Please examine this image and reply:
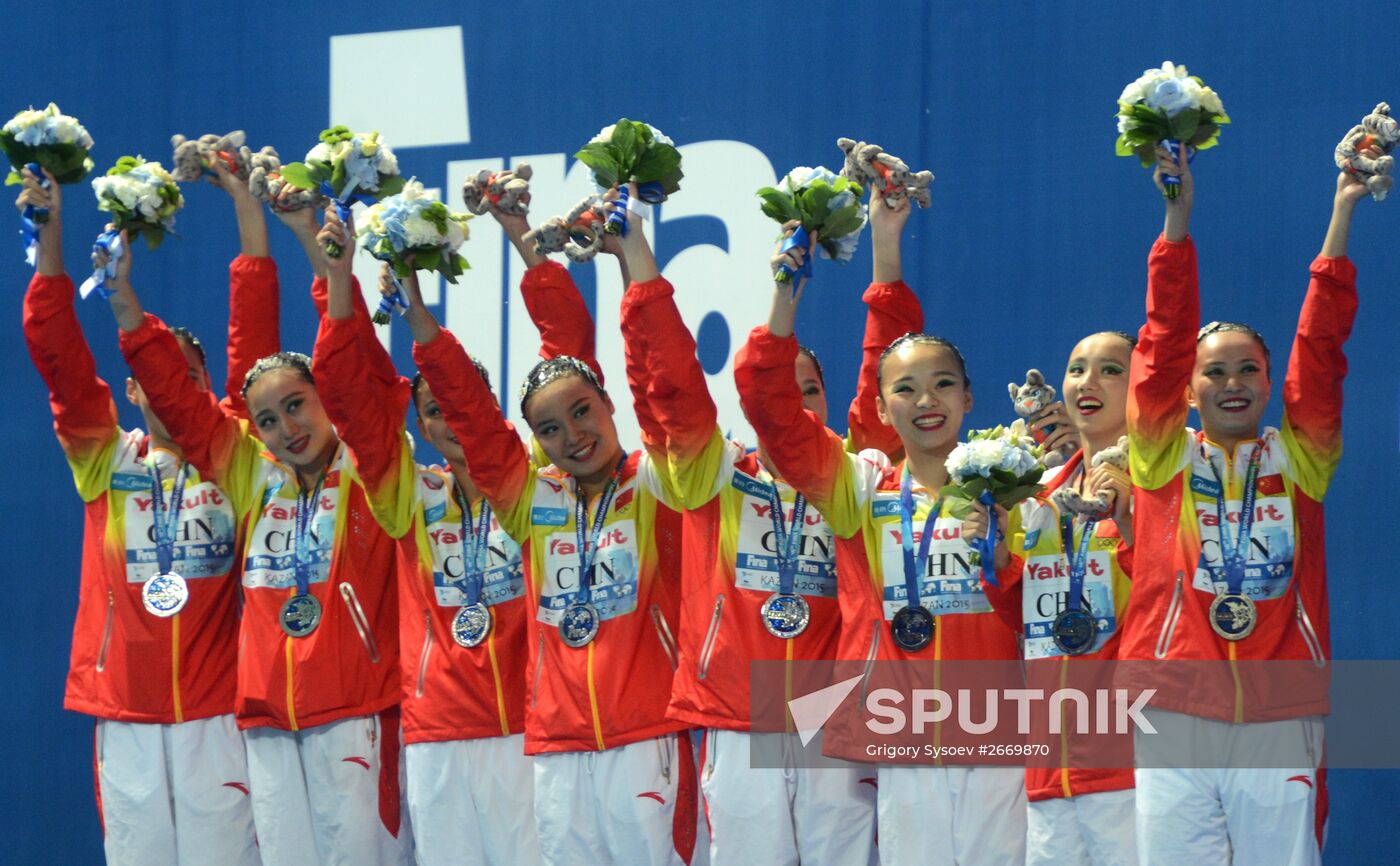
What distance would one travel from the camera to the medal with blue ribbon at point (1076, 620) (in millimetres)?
4273

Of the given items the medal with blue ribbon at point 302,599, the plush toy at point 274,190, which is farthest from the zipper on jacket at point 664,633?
the plush toy at point 274,190

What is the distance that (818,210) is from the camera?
4258 millimetres

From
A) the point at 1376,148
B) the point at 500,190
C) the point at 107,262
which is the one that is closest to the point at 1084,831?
the point at 1376,148

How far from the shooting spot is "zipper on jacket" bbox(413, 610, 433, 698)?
484 centimetres

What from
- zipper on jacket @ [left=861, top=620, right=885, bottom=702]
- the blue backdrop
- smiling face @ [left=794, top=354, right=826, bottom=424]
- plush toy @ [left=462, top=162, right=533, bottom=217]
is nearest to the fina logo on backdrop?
the blue backdrop

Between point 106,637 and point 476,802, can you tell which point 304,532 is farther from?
point 476,802

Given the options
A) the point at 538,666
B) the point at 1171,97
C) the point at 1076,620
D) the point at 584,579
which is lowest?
the point at 538,666

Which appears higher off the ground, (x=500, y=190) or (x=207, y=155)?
(x=207, y=155)

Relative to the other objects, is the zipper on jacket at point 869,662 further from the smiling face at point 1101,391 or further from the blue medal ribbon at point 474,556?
the blue medal ribbon at point 474,556

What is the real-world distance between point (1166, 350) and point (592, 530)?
1.44m

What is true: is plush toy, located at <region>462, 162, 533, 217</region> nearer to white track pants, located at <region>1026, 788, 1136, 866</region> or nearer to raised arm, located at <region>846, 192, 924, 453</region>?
raised arm, located at <region>846, 192, 924, 453</region>

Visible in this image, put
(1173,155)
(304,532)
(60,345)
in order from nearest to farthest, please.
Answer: (1173,155), (304,532), (60,345)

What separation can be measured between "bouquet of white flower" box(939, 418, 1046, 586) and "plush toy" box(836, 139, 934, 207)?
32.9 inches

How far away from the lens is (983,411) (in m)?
5.75
